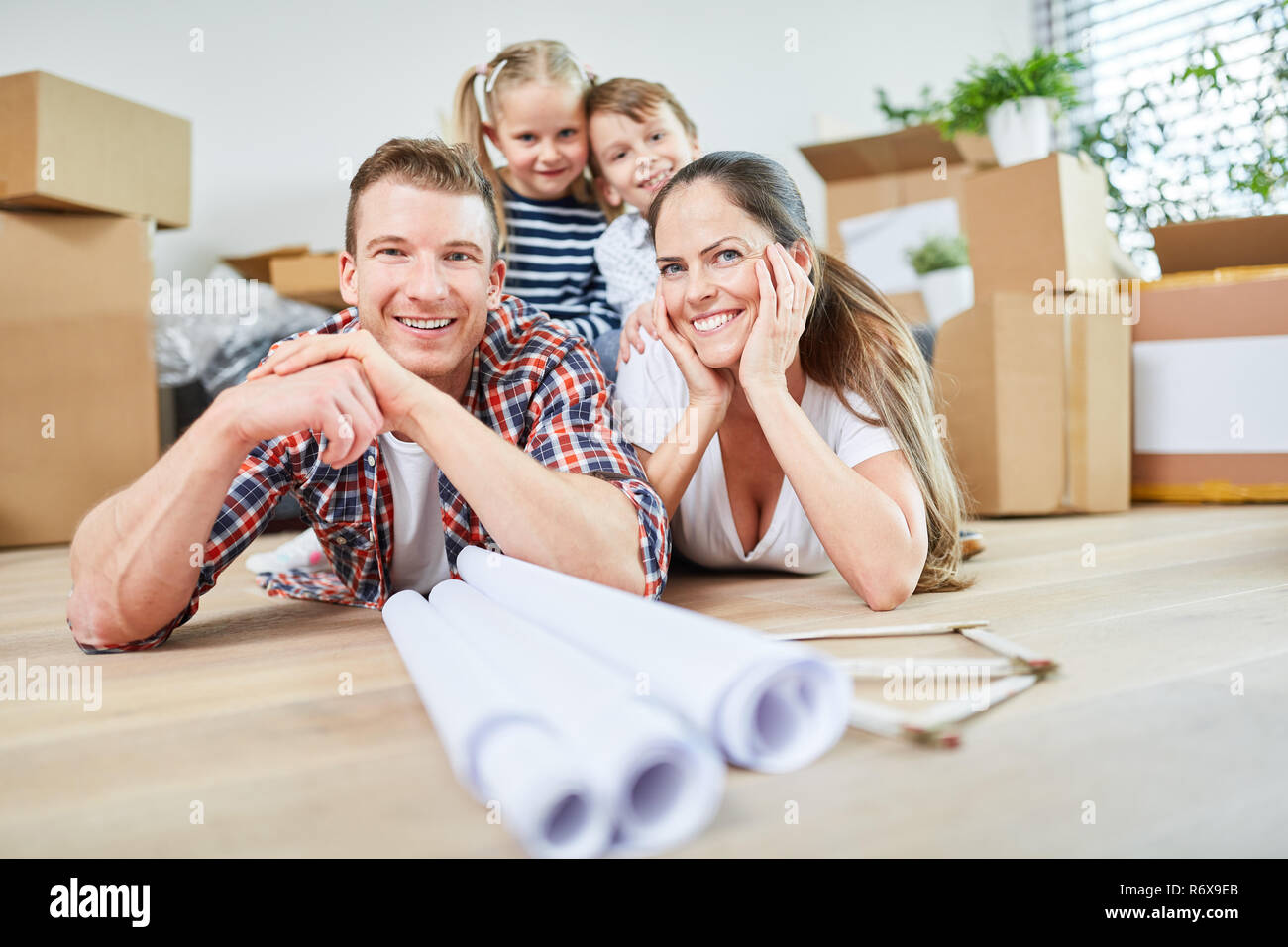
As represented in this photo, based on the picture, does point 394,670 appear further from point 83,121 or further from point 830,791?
point 83,121

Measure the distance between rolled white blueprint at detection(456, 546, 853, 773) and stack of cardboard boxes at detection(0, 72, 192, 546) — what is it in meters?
2.11

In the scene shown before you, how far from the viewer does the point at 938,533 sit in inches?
59.0

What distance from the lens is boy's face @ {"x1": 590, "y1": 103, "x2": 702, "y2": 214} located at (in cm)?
193

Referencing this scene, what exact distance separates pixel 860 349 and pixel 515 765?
3.32 ft

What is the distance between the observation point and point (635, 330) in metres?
1.73

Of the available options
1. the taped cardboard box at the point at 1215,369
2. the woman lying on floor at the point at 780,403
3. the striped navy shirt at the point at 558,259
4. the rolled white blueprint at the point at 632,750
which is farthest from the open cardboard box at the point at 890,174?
the rolled white blueprint at the point at 632,750

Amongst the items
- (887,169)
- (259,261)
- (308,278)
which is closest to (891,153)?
(887,169)

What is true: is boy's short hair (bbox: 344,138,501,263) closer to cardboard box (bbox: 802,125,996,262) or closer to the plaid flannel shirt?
the plaid flannel shirt

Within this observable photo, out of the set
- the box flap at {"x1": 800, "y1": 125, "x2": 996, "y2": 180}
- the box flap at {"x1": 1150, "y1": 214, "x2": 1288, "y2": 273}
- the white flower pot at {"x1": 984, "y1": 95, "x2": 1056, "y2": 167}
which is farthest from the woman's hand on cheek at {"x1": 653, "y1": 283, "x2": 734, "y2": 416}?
the box flap at {"x1": 800, "y1": 125, "x2": 996, "y2": 180}

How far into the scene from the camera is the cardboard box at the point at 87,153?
2.29m

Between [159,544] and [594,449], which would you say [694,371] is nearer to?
[594,449]

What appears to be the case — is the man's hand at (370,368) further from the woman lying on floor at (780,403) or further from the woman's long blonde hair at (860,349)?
the woman's long blonde hair at (860,349)
